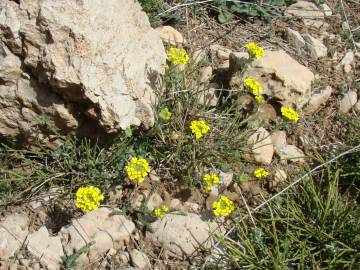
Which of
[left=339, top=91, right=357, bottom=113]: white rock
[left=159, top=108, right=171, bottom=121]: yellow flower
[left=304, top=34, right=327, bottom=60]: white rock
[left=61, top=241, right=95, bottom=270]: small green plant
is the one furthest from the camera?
[left=304, top=34, right=327, bottom=60]: white rock

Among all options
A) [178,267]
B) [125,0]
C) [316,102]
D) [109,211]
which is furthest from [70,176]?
[316,102]

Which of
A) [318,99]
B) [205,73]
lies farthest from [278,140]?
[205,73]

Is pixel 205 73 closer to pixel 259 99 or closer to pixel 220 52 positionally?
pixel 220 52

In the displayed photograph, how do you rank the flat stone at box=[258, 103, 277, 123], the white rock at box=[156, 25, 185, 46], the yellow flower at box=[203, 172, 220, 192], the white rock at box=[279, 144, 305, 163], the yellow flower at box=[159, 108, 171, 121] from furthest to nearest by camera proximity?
the white rock at box=[156, 25, 185, 46] < the flat stone at box=[258, 103, 277, 123] < the white rock at box=[279, 144, 305, 163] < the yellow flower at box=[159, 108, 171, 121] < the yellow flower at box=[203, 172, 220, 192]

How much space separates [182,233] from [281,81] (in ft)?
5.64

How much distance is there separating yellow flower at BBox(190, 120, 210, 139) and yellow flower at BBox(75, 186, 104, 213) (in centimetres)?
90

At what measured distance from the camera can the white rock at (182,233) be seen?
10.5 feet

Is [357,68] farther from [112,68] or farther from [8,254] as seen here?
[8,254]

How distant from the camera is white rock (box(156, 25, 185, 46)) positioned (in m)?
4.17

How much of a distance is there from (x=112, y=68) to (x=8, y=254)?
56.7 inches

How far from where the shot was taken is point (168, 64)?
3.80 m

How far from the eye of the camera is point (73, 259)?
2.85 meters

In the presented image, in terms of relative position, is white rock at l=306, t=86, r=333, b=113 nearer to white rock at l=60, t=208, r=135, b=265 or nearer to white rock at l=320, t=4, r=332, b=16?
white rock at l=320, t=4, r=332, b=16

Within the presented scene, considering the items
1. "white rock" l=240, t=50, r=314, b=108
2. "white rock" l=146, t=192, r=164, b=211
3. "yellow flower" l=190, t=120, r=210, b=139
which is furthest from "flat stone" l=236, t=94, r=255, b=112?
"white rock" l=146, t=192, r=164, b=211
